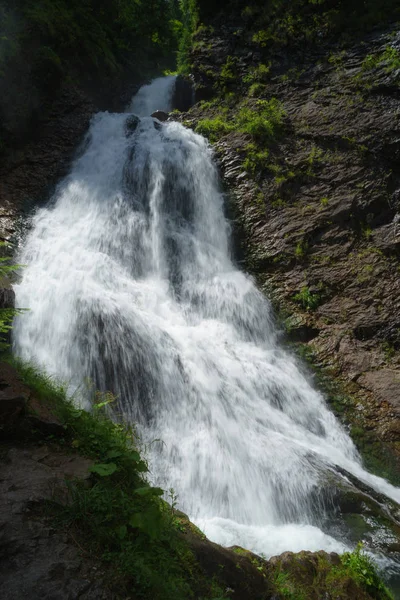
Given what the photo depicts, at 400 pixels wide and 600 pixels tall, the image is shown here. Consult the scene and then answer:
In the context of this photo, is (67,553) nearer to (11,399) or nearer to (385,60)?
(11,399)

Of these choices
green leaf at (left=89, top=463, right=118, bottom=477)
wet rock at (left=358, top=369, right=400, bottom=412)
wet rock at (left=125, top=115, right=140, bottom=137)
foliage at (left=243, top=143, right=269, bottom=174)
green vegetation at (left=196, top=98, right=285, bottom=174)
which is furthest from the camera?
wet rock at (left=125, top=115, right=140, bottom=137)

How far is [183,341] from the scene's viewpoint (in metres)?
8.03

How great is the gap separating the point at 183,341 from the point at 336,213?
573cm

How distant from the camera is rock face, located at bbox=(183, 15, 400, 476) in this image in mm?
8742

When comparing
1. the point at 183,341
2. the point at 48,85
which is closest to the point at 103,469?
the point at 183,341

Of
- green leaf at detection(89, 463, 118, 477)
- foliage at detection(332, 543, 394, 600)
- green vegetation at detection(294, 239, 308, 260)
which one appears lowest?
foliage at detection(332, 543, 394, 600)

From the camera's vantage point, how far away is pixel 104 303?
789cm

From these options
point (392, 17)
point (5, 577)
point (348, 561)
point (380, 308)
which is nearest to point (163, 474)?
point (348, 561)

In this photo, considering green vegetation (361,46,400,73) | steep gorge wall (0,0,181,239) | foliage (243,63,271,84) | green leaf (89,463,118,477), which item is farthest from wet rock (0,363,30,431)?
foliage (243,63,271,84)

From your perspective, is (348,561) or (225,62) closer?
(348,561)

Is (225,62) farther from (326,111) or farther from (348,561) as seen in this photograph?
(348,561)

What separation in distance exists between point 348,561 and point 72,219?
32.9ft

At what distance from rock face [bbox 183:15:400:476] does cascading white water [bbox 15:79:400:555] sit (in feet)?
2.50

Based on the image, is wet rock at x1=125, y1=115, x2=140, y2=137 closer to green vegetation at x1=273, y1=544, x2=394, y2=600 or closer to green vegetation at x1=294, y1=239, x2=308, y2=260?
green vegetation at x1=294, y1=239, x2=308, y2=260
